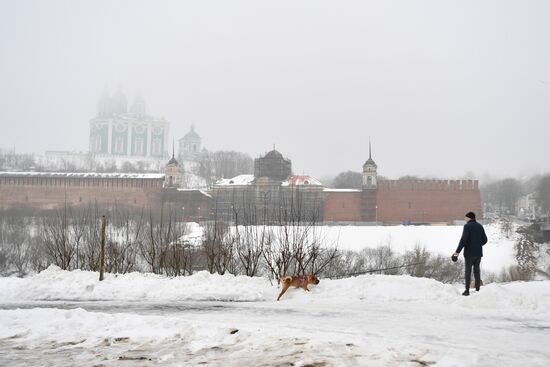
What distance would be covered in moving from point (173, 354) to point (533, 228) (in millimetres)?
32286

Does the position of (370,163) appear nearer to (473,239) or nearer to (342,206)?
(342,206)

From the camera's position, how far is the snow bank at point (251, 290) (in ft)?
17.0

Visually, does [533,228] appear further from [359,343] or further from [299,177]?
[359,343]

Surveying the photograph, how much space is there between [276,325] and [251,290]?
2.03 metres

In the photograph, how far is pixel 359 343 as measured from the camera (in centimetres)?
350

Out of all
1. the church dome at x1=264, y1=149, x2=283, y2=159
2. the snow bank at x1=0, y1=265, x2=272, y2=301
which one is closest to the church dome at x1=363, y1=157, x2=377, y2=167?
the church dome at x1=264, y1=149, x2=283, y2=159

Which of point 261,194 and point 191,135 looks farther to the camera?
point 191,135

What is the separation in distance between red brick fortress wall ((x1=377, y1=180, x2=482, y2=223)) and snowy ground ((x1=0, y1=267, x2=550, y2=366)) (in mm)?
35802

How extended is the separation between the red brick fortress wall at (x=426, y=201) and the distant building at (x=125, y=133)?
49.7 meters

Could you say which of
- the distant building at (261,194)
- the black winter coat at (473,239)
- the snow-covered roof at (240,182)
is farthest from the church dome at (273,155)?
the black winter coat at (473,239)

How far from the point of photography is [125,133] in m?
82.5

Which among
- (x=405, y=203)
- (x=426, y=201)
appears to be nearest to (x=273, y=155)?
(x=405, y=203)

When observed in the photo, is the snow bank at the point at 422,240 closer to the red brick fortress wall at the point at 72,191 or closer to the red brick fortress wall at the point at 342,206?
the red brick fortress wall at the point at 342,206

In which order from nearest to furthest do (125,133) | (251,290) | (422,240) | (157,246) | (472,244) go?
(472,244) < (251,290) < (157,246) < (422,240) < (125,133)
